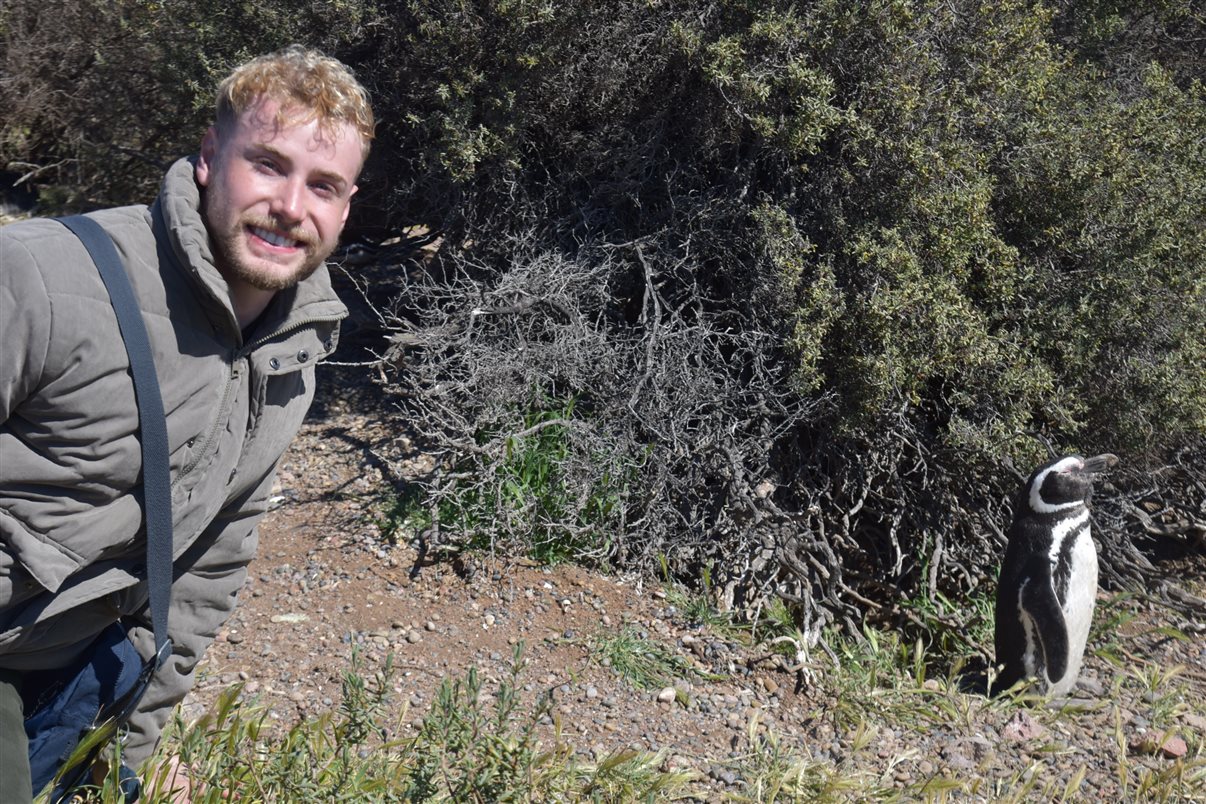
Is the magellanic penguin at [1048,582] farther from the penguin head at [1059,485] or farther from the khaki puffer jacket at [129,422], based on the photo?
the khaki puffer jacket at [129,422]

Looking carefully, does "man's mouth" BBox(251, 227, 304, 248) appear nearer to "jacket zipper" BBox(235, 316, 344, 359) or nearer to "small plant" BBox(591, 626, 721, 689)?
"jacket zipper" BBox(235, 316, 344, 359)

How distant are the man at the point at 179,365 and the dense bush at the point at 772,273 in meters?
2.04

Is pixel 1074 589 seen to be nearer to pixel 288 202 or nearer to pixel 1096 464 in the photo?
pixel 1096 464

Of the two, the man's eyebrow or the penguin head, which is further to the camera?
the penguin head

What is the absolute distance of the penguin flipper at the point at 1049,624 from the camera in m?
4.28

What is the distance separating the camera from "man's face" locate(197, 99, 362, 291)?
6.68ft

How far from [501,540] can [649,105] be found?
225 centimetres

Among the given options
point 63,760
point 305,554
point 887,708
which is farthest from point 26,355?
point 887,708

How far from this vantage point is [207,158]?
2115 millimetres

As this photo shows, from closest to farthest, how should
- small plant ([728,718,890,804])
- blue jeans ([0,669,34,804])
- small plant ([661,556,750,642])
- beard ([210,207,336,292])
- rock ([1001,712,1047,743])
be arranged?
blue jeans ([0,669,34,804]), beard ([210,207,336,292]), small plant ([728,718,890,804]), rock ([1001,712,1047,743]), small plant ([661,556,750,642])

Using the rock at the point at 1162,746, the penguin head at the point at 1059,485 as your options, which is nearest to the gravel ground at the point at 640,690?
the rock at the point at 1162,746

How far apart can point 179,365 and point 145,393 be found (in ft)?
0.42

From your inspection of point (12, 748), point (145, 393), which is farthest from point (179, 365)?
point (12, 748)

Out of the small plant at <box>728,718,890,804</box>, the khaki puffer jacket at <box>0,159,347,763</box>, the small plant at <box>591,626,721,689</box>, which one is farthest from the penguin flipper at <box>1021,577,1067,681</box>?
the khaki puffer jacket at <box>0,159,347,763</box>
